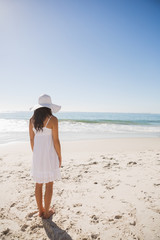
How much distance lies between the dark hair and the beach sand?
167cm

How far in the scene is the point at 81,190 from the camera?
3502 millimetres

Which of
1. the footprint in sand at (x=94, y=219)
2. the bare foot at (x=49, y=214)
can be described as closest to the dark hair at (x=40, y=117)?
the bare foot at (x=49, y=214)

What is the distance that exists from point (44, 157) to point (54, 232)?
1.17 m

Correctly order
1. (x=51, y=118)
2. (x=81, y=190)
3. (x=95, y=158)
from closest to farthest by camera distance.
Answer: (x=51, y=118) < (x=81, y=190) < (x=95, y=158)

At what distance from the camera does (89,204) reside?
2986 mm

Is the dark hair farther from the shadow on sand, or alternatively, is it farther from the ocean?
the ocean

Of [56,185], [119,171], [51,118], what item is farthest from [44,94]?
[119,171]

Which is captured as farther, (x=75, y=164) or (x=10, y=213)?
(x=75, y=164)

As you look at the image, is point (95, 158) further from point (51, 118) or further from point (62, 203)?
point (51, 118)

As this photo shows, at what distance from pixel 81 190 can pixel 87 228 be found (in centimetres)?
112

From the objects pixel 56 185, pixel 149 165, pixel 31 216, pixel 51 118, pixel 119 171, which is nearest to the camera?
pixel 51 118

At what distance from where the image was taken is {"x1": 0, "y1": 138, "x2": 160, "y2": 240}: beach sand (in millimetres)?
2312

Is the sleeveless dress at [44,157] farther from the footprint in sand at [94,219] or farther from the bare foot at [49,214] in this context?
the footprint in sand at [94,219]

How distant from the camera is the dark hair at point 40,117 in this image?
2293 millimetres
